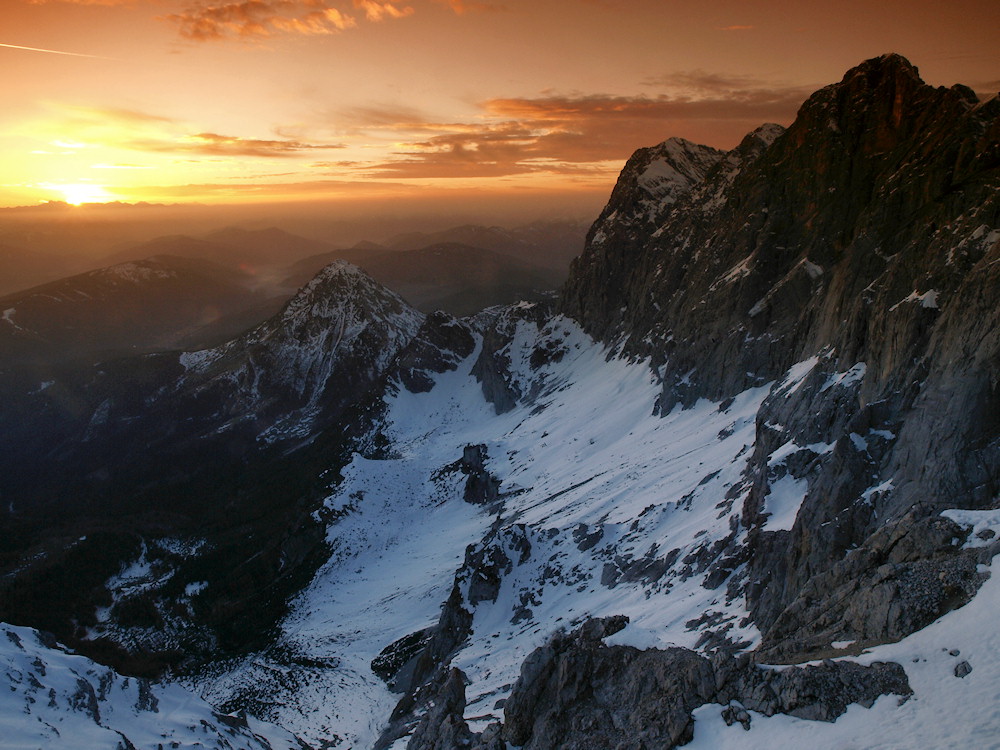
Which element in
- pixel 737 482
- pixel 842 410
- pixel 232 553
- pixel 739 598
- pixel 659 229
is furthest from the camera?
pixel 659 229

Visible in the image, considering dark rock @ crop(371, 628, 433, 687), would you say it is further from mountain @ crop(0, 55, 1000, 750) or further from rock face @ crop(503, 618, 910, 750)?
rock face @ crop(503, 618, 910, 750)

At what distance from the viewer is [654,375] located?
110m

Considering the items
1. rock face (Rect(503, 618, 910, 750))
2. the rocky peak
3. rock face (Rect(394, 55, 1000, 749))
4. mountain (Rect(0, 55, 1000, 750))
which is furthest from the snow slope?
the rocky peak

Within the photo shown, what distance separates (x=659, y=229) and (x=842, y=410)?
104 metres

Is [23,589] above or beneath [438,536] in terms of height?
beneath

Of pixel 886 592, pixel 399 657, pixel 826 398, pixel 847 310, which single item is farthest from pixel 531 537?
pixel 886 592

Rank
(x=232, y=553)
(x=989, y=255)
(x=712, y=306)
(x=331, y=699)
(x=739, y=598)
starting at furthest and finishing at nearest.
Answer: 1. (x=232, y=553)
2. (x=712, y=306)
3. (x=331, y=699)
4. (x=739, y=598)
5. (x=989, y=255)

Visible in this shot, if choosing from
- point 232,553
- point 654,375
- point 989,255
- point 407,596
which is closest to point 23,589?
point 232,553

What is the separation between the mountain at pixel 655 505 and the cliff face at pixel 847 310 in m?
0.31

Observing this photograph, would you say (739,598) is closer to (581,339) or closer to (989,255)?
(989,255)

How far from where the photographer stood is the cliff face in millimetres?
37000

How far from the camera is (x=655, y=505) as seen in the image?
67188 millimetres

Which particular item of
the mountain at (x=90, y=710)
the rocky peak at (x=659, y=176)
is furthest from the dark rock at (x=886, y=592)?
the rocky peak at (x=659, y=176)

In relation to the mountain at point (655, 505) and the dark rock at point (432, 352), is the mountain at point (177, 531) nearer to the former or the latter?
the mountain at point (655, 505)
